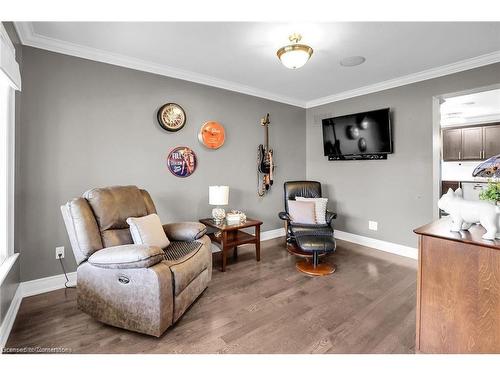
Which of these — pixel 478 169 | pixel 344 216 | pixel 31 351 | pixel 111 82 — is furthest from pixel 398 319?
pixel 111 82

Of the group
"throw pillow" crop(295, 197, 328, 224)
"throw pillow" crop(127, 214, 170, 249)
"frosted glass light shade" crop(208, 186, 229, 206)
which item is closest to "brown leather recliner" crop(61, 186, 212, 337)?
"throw pillow" crop(127, 214, 170, 249)

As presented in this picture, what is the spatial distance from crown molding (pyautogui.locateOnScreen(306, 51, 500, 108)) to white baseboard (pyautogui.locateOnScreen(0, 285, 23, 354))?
15.2ft

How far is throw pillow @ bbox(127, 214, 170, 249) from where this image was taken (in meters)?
2.07

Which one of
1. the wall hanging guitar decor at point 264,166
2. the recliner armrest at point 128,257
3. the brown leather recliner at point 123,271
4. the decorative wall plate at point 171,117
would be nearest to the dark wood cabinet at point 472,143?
the wall hanging guitar decor at point 264,166

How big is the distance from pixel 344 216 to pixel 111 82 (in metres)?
3.81

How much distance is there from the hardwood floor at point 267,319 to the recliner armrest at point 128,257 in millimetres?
511

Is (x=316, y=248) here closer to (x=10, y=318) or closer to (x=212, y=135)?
(x=212, y=135)

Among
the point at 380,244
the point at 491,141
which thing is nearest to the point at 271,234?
the point at 380,244

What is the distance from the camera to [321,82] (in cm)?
351

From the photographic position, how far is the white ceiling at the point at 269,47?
2.14m

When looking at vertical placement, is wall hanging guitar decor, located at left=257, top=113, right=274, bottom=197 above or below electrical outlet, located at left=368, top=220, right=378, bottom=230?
above

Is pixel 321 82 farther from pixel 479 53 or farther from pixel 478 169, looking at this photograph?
pixel 478 169

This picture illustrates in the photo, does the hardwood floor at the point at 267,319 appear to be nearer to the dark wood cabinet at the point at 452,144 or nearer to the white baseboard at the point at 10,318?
the white baseboard at the point at 10,318

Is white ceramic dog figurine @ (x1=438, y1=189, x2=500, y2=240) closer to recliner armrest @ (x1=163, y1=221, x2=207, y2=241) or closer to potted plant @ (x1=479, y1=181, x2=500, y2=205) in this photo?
potted plant @ (x1=479, y1=181, x2=500, y2=205)
